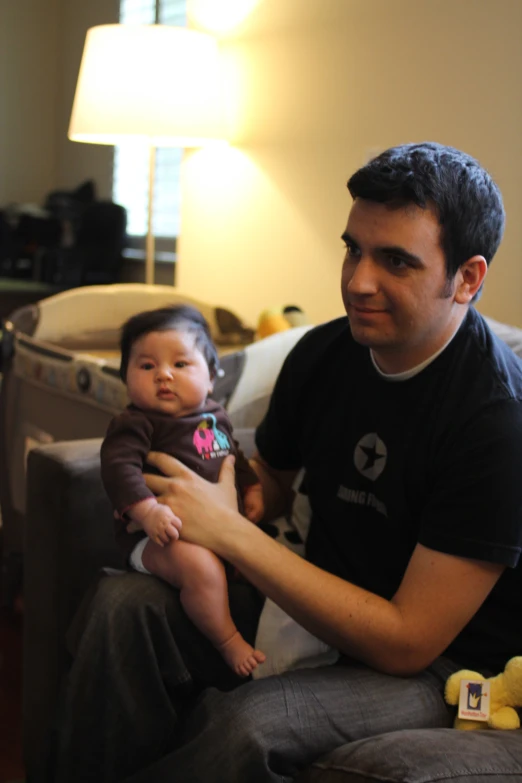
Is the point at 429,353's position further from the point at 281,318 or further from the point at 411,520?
the point at 281,318

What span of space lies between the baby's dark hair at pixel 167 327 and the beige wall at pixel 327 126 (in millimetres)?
717

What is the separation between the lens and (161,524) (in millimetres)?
1202

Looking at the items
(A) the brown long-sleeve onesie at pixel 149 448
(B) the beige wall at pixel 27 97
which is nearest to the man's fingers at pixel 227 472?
(A) the brown long-sleeve onesie at pixel 149 448

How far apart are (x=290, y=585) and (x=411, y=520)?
177mm

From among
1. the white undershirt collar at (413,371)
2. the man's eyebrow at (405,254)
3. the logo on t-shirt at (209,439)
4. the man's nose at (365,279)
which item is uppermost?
the man's eyebrow at (405,254)

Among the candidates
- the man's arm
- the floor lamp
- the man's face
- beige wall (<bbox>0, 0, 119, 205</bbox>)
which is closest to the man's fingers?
the man's arm

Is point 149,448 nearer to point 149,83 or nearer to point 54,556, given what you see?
point 54,556

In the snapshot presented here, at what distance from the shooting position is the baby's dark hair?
4.50 ft

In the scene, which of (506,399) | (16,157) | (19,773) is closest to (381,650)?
(506,399)

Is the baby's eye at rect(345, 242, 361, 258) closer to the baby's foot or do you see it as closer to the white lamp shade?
the baby's foot

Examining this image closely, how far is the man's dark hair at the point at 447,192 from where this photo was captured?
3.47 feet

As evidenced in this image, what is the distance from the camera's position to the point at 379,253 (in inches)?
43.1

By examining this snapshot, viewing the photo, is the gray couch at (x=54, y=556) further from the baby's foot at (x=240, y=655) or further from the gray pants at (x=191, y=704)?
the baby's foot at (x=240, y=655)

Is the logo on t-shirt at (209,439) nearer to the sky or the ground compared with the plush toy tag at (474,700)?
nearer to the sky
